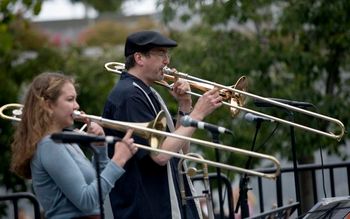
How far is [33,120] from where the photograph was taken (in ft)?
18.3

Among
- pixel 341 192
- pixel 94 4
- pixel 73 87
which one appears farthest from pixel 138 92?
pixel 94 4

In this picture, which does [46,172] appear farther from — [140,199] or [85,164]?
[140,199]

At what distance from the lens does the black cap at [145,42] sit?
6.44 m

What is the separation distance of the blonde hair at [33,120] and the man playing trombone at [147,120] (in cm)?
71

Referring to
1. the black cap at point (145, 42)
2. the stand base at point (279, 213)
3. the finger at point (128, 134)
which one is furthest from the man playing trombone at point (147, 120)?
the stand base at point (279, 213)

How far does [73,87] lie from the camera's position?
569 cm

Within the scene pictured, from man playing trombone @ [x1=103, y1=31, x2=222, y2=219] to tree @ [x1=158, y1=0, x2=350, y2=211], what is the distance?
140 inches

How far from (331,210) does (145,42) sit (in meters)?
1.58

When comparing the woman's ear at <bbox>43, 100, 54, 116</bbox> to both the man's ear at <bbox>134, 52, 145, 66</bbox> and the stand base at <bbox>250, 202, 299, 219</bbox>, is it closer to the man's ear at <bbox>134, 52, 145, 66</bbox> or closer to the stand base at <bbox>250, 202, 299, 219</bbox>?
the man's ear at <bbox>134, 52, 145, 66</bbox>

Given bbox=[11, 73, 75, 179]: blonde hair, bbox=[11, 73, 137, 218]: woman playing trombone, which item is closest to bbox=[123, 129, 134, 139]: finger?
bbox=[11, 73, 137, 218]: woman playing trombone

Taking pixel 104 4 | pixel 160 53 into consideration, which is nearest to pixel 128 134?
pixel 160 53

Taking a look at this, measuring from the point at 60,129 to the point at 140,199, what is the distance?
0.85 m

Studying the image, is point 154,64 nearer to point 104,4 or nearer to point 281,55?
point 281,55

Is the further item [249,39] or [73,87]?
[249,39]
